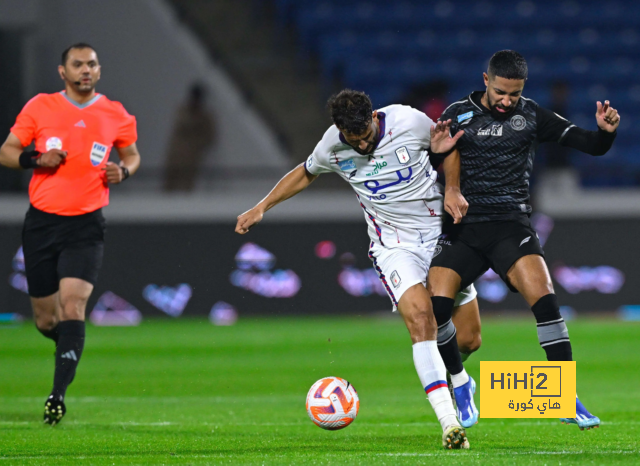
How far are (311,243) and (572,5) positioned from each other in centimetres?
773

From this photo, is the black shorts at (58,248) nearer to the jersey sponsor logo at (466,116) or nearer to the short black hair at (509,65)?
the jersey sponsor logo at (466,116)

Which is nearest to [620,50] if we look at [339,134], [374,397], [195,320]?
[195,320]

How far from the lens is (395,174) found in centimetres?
570

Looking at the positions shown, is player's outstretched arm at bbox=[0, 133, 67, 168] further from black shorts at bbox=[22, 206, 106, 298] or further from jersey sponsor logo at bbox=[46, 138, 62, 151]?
black shorts at bbox=[22, 206, 106, 298]

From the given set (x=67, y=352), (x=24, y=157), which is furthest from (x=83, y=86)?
(x=67, y=352)

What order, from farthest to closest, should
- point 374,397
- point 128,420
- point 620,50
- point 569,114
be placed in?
point 620,50, point 569,114, point 374,397, point 128,420

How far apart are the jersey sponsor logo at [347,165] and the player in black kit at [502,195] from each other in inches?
23.5

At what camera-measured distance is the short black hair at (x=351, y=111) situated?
5.30 metres

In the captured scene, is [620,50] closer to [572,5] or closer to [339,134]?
[572,5]

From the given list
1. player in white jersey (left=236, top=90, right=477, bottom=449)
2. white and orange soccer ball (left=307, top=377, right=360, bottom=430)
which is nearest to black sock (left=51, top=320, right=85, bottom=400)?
player in white jersey (left=236, top=90, right=477, bottom=449)

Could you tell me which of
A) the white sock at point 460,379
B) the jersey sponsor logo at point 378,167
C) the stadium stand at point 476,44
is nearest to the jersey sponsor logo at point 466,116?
the jersey sponsor logo at point 378,167

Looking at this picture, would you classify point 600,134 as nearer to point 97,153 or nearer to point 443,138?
point 443,138

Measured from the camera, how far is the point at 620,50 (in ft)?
58.2

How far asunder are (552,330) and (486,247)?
1.95 feet
